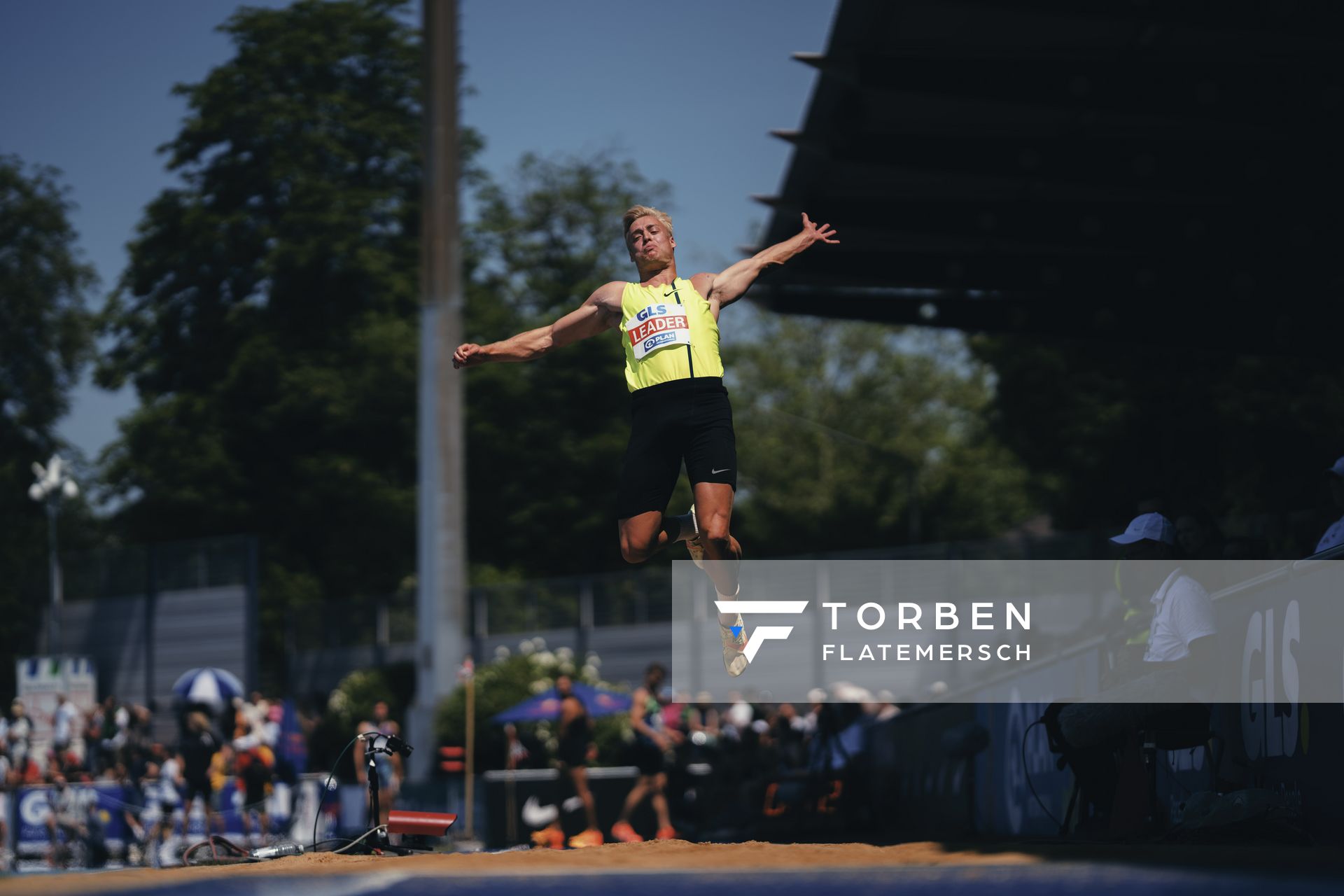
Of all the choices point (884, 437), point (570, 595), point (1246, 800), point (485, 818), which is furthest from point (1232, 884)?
point (884, 437)

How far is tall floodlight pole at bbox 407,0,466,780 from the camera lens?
25.8 metres

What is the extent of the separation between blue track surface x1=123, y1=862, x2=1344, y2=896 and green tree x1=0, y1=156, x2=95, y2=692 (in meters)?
58.8

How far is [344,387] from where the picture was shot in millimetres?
54156

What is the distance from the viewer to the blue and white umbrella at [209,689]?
87.9 ft

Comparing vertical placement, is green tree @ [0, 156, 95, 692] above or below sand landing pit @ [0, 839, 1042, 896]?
above

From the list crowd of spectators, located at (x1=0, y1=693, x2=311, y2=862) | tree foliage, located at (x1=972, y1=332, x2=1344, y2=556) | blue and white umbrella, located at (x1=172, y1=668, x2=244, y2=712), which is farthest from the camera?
tree foliage, located at (x1=972, y1=332, x2=1344, y2=556)

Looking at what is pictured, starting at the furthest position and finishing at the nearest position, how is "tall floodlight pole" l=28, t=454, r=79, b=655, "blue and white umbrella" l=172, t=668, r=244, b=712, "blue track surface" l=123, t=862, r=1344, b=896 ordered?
"tall floodlight pole" l=28, t=454, r=79, b=655 < "blue and white umbrella" l=172, t=668, r=244, b=712 < "blue track surface" l=123, t=862, r=1344, b=896

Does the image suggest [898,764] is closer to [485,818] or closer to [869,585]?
[485,818]

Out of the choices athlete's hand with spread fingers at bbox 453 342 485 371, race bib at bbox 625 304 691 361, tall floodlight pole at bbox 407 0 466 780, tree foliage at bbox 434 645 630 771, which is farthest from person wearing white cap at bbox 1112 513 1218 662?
tall floodlight pole at bbox 407 0 466 780

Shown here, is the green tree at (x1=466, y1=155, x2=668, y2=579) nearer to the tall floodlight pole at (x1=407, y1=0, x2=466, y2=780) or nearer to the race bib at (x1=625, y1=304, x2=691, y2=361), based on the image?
the tall floodlight pole at (x1=407, y1=0, x2=466, y2=780)

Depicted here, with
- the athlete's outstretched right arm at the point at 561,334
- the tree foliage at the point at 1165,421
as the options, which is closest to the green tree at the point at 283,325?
the tree foliage at the point at 1165,421

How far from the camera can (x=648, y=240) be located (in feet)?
27.1

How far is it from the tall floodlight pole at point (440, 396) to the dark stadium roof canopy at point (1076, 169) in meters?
6.93

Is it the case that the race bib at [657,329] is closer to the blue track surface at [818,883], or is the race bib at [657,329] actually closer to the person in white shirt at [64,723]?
the blue track surface at [818,883]
